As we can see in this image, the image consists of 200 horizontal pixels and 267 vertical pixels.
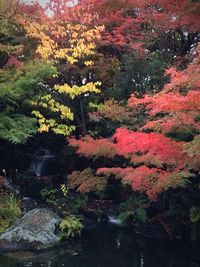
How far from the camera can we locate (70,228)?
12523mm

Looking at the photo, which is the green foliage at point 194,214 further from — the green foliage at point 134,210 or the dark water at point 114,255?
the green foliage at point 134,210

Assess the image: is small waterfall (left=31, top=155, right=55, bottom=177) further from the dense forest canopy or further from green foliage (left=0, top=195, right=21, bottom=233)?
green foliage (left=0, top=195, right=21, bottom=233)

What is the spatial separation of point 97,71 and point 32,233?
6.44 metres

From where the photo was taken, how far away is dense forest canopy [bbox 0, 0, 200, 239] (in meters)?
13.2

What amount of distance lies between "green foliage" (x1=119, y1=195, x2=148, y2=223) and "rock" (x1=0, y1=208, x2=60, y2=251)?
2340mm

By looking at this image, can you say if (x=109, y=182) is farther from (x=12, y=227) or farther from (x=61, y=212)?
(x=12, y=227)

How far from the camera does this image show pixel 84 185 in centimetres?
1336

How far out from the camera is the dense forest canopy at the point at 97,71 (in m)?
13.2

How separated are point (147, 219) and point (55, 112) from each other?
19.1 ft

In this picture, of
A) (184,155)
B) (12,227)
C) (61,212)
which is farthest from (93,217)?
(184,155)

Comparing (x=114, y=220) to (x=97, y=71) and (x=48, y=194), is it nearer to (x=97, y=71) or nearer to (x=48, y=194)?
(x=48, y=194)

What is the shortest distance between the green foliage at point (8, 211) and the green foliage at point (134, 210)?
12.2 feet

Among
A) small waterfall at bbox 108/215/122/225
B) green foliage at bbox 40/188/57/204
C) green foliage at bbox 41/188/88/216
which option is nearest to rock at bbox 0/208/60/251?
green foliage at bbox 41/188/88/216

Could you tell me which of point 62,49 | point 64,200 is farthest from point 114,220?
point 62,49
